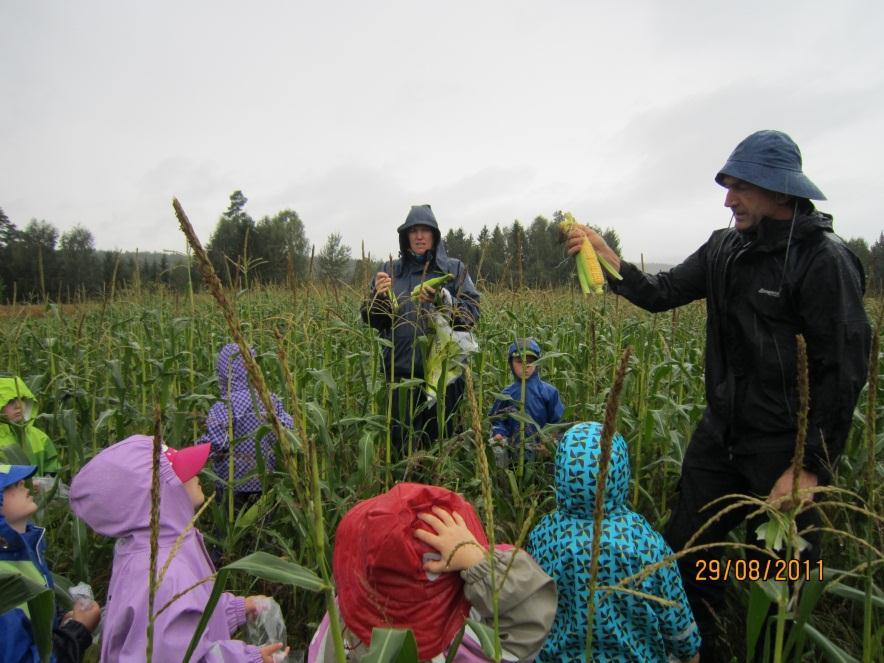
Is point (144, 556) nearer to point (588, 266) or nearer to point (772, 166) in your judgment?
point (588, 266)

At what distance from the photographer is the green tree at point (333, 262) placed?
193 inches

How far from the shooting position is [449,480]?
2830 mm

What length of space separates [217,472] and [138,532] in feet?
4.16

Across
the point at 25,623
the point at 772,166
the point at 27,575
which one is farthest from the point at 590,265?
the point at 25,623

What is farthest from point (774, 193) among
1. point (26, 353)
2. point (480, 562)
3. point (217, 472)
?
point (26, 353)

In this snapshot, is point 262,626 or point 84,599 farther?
point 262,626

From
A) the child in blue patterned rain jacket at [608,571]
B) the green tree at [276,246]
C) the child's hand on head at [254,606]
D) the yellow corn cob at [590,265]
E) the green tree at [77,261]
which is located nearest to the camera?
the child in blue patterned rain jacket at [608,571]

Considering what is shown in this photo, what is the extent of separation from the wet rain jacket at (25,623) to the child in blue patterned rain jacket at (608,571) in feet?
4.93

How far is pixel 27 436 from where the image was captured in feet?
9.77

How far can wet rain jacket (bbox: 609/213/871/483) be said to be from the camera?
6.15 ft

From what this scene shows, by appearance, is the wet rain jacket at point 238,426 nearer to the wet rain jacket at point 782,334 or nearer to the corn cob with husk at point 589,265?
the corn cob with husk at point 589,265

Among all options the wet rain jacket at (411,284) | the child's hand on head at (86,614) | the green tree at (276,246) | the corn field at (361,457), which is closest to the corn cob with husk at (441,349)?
the corn field at (361,457)

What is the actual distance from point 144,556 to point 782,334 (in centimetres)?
231

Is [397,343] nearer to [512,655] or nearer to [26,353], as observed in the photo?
[512,655]
